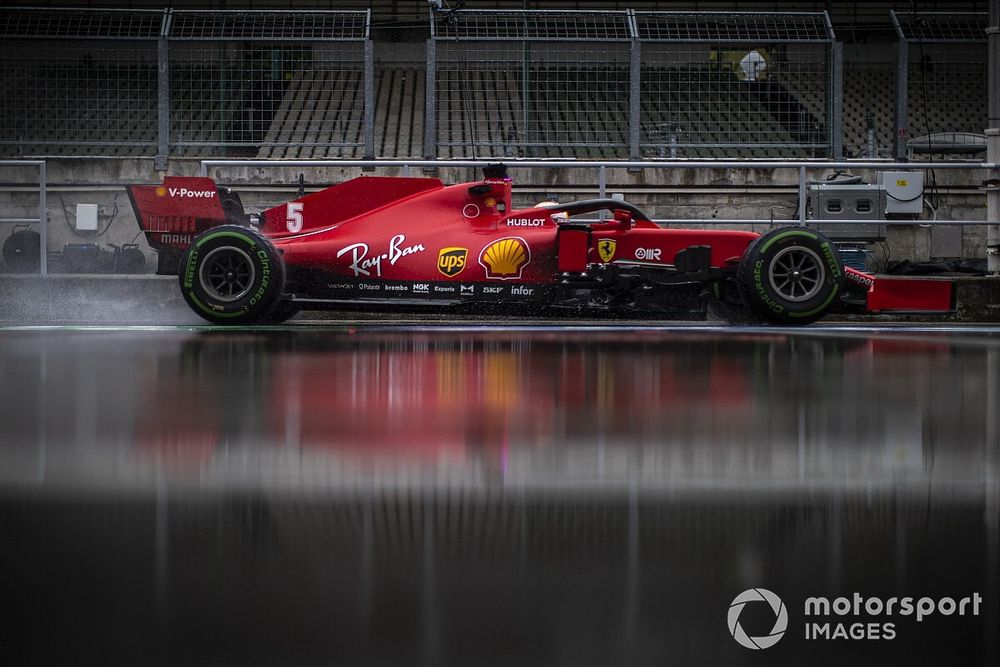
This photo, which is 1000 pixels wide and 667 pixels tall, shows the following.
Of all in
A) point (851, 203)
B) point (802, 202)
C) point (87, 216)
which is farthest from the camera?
point (87, 216)

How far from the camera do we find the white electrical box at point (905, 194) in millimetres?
13086

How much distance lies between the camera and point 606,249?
723cm

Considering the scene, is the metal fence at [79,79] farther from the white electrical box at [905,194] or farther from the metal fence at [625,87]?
the white electrical box at [905,194]

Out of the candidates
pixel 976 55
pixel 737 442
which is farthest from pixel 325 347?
pixel 976 55

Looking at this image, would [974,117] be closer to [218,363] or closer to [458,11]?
[458,11]

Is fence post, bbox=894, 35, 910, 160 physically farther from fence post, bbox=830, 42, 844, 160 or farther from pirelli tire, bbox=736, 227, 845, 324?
pirelli tire, bbox=736, 227, 845, 324

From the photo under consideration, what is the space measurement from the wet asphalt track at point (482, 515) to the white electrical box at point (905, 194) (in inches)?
367

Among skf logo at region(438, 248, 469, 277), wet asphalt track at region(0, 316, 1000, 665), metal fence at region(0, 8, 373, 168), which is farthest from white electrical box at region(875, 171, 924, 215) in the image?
wet asphalt track at region(0, 316, 1000, 665)

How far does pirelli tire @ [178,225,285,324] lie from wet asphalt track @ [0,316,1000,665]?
2.85 metres

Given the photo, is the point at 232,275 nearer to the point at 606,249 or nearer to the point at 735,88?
the point at 606,249

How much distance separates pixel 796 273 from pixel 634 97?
258 inches

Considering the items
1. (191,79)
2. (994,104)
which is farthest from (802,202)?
(191,79)

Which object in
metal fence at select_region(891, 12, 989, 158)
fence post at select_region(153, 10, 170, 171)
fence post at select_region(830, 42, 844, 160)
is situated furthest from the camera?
metal fence at select_region(891, 12, 989, 158)

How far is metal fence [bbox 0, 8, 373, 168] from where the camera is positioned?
12688 mm
